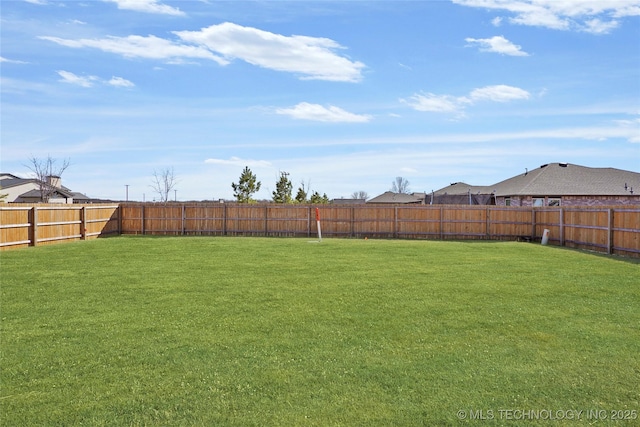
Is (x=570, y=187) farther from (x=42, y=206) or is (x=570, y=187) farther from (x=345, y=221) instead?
(x=42, y=206)

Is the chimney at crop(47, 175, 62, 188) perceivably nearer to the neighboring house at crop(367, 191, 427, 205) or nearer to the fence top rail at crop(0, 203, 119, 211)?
the fence top rail at crop(0, 203, 119, 211)

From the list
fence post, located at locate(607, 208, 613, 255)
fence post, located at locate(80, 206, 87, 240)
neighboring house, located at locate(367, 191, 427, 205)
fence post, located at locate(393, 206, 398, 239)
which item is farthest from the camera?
neighboring house, located at locate(367, 191, 427, 205)

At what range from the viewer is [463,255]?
541 inches

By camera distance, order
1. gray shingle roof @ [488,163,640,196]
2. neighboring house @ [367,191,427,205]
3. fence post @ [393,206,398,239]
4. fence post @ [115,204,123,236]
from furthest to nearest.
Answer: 1. neighboring house @ [367,191,427,205]
2. gray shingle roof @ [488,163,640,196]
3. fence post @ [115,204,123,236]
4. fence post @ [393,206,398,239]

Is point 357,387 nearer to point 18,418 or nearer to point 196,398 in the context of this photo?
point 196,398

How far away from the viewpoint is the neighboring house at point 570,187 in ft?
96.2

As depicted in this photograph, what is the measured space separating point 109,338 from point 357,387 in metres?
2.93

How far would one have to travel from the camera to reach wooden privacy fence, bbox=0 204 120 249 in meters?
16.1

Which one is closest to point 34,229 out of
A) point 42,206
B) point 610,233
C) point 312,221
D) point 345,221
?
point 42,206

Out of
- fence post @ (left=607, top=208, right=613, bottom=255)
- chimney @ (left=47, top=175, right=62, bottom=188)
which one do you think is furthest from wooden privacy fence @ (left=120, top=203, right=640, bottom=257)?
chimney @ (left=47, top=175, right=62, bottom=188)

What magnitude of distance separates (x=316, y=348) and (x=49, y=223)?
54.1 ft

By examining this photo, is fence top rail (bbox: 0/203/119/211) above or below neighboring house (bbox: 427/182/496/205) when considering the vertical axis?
below

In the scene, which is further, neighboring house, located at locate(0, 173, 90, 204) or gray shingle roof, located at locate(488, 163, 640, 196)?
neighboring house, located at locate(0, 173, 90, 204)

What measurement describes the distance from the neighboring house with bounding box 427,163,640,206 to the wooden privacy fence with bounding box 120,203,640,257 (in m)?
8.10
